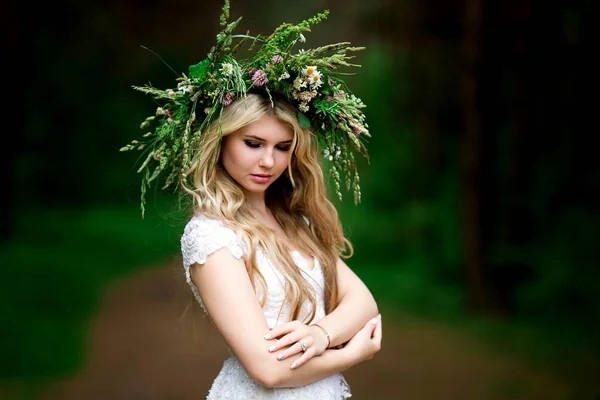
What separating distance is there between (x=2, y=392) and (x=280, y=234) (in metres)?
4.58

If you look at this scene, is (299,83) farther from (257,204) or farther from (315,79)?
(257,204)

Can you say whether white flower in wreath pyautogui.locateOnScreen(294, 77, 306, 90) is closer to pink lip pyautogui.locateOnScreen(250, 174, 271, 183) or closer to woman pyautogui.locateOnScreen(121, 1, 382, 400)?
woman pyautogui.locateOnScreen(121, 1, 382, 400)

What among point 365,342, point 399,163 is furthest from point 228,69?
point 399,163

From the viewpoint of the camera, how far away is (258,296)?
2.31 metres

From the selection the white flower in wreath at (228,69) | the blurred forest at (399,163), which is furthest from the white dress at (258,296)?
the blurred forest at (399,163)

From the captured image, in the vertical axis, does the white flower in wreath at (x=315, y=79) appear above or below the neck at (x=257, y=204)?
above

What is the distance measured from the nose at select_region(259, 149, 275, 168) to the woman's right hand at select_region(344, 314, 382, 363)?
0.63 meters

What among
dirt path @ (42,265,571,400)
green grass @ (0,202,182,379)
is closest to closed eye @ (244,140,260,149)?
green grass @ (0,202,182,379)

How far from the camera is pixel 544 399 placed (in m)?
5.97

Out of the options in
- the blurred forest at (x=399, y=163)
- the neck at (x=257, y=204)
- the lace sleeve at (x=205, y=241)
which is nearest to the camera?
the lace sleeve at (x=205, y=241)

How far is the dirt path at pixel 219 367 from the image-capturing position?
627 centimetres

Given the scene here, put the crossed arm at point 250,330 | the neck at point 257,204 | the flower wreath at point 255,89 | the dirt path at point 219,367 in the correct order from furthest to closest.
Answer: the dirt path at point 219,367, the neck at point 257,204, the flower wreath at point 255,89, the crossed arm at point 250,330

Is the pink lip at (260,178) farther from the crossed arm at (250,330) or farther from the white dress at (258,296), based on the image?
the crossed arm at (250,330)

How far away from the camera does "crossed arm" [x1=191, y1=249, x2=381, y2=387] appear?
2080 mm
